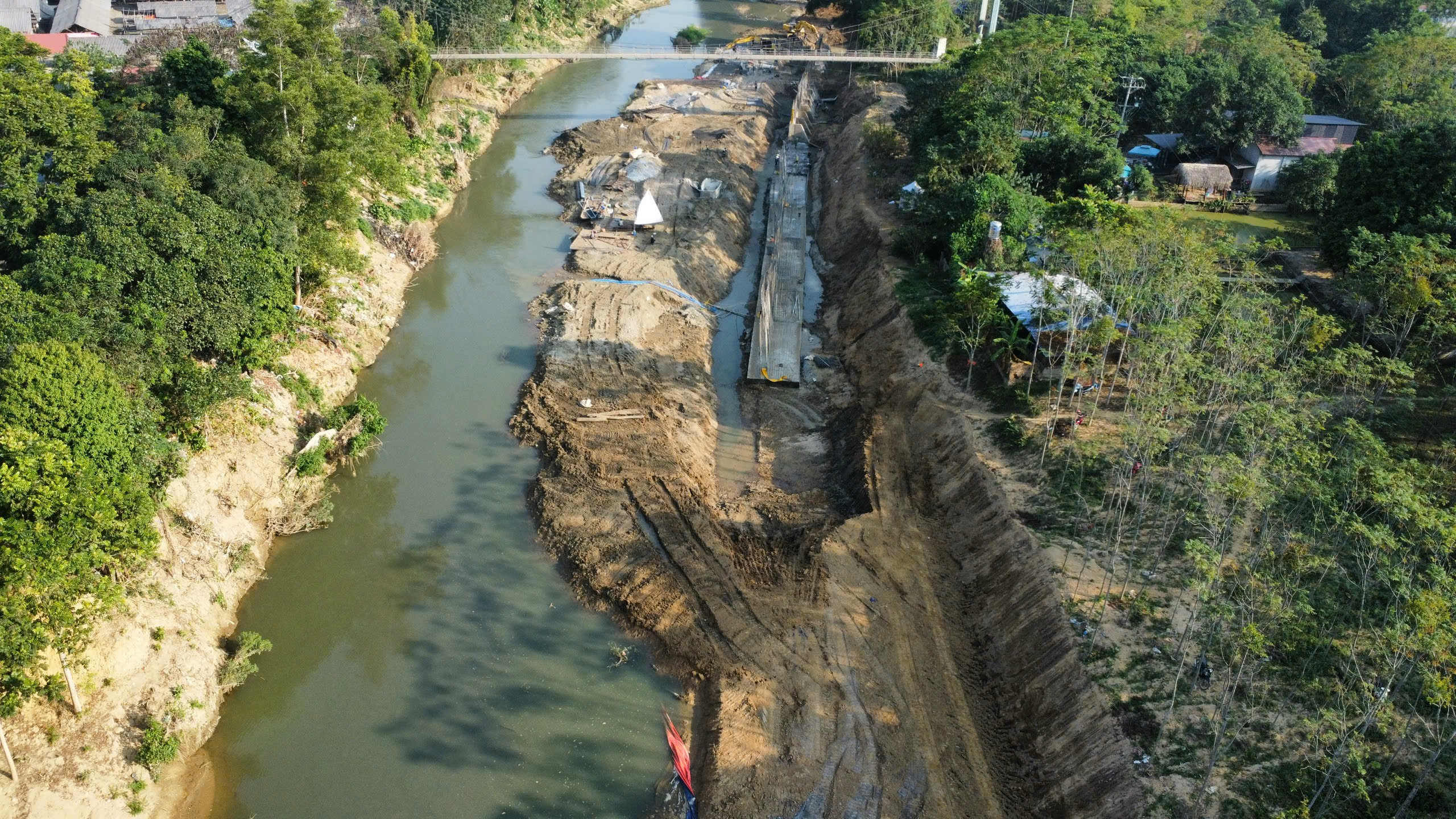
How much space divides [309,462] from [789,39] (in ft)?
204

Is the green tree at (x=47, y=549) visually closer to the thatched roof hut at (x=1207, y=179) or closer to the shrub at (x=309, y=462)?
the shrub at (x=309, y=462)

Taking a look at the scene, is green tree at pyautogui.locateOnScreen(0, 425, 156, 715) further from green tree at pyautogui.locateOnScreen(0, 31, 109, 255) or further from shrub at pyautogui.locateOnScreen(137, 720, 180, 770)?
green tree at pyautogui.locateOnScreen(0, 31, 109, 255)

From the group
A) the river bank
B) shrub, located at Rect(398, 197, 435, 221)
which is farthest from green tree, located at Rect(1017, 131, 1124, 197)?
the river bank

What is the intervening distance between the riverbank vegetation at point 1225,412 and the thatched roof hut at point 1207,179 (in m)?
2.82

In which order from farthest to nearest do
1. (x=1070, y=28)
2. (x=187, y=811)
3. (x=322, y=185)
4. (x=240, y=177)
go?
(x=1070, y=28)
(x=322, y=185)
(x=240, y=177)
(x=187, y=811)

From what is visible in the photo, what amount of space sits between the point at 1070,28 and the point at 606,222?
30.3 meters

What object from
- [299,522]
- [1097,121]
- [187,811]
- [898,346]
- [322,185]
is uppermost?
[1097,121]

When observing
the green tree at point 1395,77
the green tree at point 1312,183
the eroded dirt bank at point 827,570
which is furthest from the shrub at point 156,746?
the green tree at point 1395,77

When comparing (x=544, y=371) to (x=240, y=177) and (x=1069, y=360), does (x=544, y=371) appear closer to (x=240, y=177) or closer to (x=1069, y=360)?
(x=240, y=177)

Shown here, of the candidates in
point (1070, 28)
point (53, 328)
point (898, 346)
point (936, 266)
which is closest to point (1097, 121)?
point (1070, 28)

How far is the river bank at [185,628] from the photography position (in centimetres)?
1822

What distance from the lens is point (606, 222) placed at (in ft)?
150

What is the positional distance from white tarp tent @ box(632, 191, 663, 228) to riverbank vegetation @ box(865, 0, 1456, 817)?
12.2 m

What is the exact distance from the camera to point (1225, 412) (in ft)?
86.6
